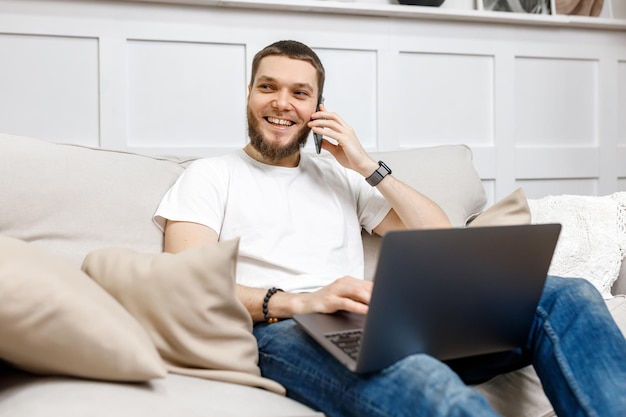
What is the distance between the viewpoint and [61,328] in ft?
3.43

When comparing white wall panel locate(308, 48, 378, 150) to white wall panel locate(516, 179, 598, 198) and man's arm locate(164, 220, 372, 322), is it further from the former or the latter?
man's arm locate(164, 220, 372, 322)

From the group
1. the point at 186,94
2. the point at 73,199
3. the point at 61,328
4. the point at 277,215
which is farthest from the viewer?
the point at 186,94

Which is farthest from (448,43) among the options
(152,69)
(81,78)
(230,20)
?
(81,78)

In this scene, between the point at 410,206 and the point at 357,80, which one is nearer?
the point at 410,206

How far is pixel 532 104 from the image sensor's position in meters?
2.89

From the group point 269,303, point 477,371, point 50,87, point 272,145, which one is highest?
point 50,87

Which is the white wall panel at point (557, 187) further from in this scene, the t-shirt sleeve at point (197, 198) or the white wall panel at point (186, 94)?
the t-shirt sleeve at point (197, 198)

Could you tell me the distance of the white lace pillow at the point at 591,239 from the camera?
76.5 inches

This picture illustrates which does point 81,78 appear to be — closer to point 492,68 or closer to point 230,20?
point 230,20

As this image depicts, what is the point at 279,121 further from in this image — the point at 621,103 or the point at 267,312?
the point at 621,103

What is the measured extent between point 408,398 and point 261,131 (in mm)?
918

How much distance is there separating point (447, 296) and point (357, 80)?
1.62 metres

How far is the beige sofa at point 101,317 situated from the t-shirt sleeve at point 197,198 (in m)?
0.04

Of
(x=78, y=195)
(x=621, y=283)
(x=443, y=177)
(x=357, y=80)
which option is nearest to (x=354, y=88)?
(x=357, y=80)
